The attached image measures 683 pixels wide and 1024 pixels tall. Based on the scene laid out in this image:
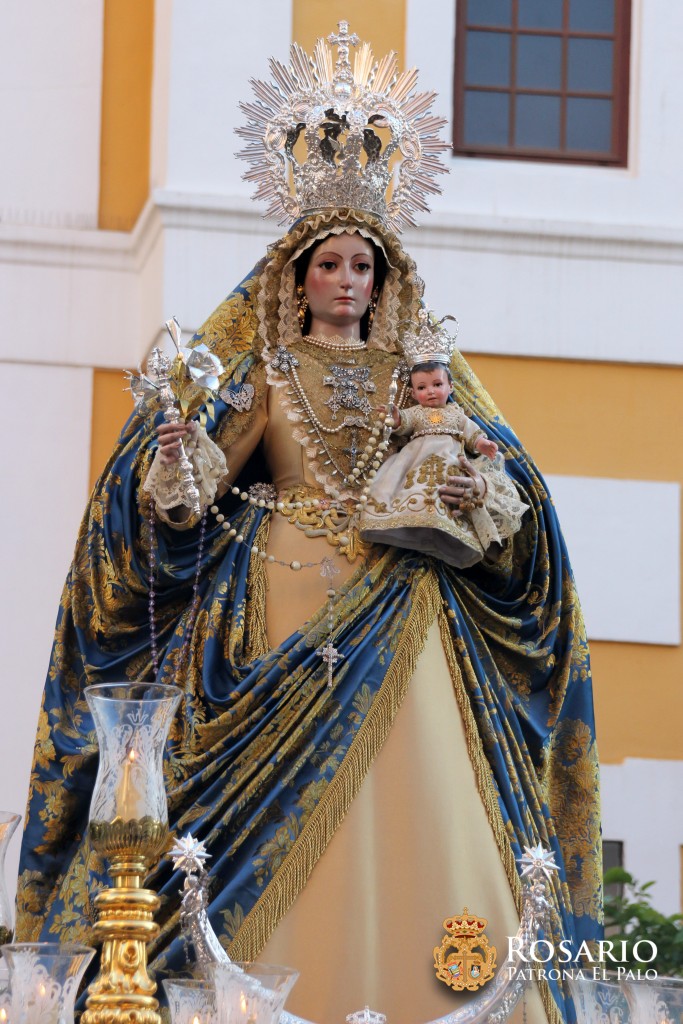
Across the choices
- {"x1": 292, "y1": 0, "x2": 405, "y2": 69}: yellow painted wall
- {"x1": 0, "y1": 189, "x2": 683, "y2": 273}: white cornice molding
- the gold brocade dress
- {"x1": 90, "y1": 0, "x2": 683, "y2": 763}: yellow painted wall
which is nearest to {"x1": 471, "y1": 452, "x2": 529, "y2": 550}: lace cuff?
the gold brocade dress

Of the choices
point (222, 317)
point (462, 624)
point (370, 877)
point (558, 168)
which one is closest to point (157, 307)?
point (558, 168)

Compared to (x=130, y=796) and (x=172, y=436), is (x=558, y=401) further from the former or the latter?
(x=130, y=796)

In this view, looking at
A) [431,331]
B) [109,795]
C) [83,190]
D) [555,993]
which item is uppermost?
[83,190]

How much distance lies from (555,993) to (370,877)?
0.48 m

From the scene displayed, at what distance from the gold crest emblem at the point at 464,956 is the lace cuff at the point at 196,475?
3.84 ft

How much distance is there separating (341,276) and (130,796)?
2.22 metres

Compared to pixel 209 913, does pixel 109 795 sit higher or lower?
higher

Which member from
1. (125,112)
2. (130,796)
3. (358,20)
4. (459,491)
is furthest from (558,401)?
(130,796)

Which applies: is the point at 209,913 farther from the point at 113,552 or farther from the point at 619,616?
the point at 619,616

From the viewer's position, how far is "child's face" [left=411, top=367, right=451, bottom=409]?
538 cm

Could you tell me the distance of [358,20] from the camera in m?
7.98

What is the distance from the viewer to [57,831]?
5.28 m

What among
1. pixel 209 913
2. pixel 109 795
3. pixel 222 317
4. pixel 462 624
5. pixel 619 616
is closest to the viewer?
pixel 109 795

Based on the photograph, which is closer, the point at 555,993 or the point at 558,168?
Result: the point at 555,993
